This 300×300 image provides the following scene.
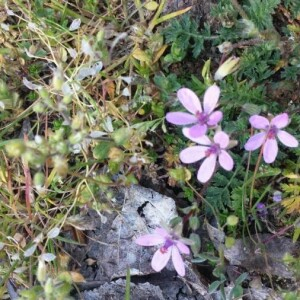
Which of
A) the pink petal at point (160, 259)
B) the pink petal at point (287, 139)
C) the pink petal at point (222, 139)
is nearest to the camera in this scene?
the pink petal at point (222, 139)

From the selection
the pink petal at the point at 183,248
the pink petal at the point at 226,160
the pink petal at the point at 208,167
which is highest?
the pink petal at the point at 226,160

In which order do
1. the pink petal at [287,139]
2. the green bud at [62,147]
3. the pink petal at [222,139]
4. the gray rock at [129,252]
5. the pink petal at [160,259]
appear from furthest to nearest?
the gray rock at [129,252], the pink petal at [160,259], the pink petal at [287,139], the pink petal at [222,139], the green bud at [62,147]

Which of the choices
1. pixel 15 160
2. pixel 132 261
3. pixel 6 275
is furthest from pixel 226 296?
pixel 15 160

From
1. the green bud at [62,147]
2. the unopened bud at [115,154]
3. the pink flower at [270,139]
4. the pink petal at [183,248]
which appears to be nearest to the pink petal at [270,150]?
the pink flower at [270,139]

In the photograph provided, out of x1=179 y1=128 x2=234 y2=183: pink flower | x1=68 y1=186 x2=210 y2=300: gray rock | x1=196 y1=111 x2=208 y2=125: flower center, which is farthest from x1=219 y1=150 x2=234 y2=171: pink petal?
x1=68 y1=186 x2=210 y2=300: gray rock

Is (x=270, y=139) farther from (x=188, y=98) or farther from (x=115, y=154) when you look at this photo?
(x=115, y=154)

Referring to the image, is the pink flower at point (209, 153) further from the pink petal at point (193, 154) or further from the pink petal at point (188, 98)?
the pink petal at point (188, 98)

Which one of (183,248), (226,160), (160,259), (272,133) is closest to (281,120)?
(272,133)
